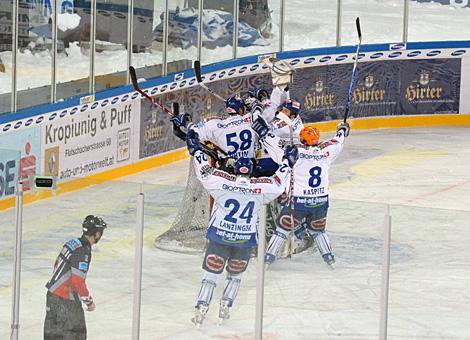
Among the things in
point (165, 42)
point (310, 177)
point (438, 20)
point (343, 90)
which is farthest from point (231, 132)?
point (438, 20)

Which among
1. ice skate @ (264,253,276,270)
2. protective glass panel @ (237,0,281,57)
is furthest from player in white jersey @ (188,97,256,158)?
protective glass panel @ (237,0,281,57)

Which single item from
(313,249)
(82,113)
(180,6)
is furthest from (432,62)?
(313,249)

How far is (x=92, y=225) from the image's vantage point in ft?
24.4

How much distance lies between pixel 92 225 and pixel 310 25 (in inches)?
411

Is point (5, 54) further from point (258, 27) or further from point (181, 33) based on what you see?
point (258, 27)

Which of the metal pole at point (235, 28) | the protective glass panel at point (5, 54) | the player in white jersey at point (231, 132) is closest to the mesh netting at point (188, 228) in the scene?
the player in white jersey at point (231, 132)

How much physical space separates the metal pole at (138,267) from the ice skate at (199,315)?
29 cm

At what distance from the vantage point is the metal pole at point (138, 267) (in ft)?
23.8

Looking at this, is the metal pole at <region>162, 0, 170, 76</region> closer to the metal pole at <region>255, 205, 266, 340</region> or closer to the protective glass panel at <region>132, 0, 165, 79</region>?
the protective glass panel at <region>132, 0, 165, 79</region>

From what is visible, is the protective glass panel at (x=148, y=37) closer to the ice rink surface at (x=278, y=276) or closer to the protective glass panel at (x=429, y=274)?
the ice rink surface at (x=278, y=276)

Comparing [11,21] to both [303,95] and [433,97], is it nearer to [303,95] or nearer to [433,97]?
[303,95]

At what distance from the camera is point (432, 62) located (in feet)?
58.4

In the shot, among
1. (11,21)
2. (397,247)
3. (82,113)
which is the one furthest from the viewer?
(82,113)

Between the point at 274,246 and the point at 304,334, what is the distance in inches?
18.0
